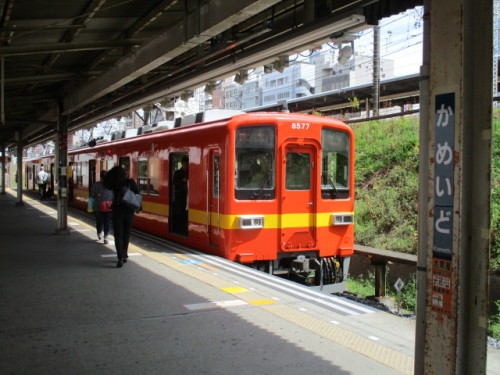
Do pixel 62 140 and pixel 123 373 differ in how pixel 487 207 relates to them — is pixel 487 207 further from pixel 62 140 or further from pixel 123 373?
pixel 62 140

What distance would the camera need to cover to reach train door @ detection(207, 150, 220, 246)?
8117mm

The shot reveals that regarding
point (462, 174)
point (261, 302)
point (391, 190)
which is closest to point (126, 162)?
point (391, 190)

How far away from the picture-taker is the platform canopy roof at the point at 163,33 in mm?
5840

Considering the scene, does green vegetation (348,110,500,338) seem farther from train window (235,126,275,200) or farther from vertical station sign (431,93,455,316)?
vertical station sign (431,93,455,316)

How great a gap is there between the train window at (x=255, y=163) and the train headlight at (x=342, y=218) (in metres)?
1.17

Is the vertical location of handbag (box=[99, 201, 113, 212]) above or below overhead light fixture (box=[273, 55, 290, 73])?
below

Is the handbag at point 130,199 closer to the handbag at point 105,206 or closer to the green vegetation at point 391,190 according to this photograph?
the handbag at point 105,206

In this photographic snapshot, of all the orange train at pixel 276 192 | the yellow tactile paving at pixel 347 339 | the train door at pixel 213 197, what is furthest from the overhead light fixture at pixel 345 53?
the yellow tactile paving at pixel 347 339

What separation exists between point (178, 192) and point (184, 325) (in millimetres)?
5580

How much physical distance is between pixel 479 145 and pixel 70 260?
277 inches

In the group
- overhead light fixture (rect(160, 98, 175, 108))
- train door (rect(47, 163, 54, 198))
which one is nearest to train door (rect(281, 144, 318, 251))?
overhead light fixture (rect(160, 98, 175, 108))

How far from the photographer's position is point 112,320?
5.02m

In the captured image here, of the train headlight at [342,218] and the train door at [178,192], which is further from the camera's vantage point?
the train door at [178,192]

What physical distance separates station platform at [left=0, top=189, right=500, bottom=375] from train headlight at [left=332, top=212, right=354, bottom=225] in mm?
1814
